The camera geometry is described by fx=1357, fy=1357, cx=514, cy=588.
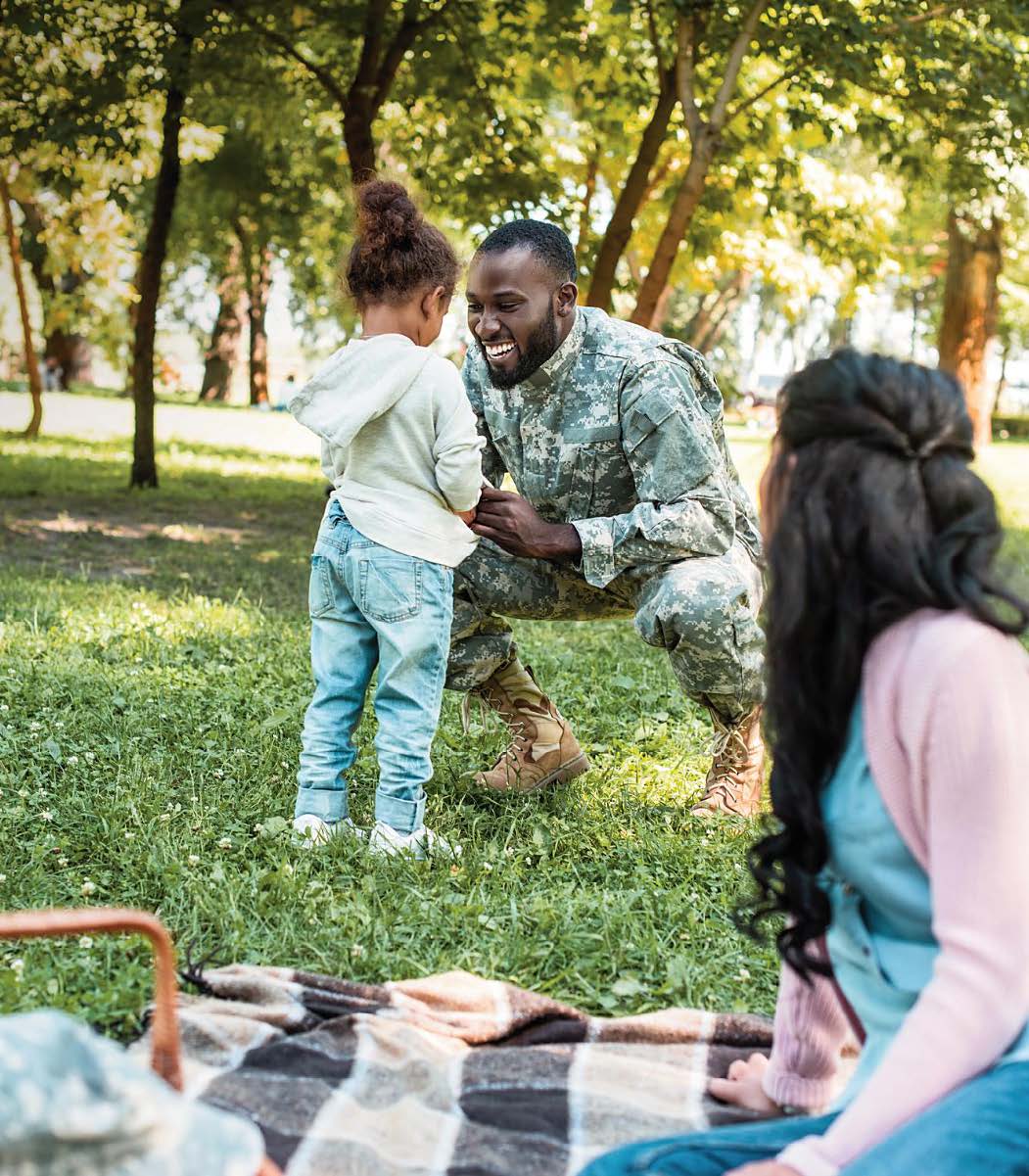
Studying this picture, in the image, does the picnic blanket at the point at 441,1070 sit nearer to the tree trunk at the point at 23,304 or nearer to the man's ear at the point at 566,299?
the man's ear at the point at 566,299

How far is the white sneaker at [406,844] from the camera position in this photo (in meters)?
3.44

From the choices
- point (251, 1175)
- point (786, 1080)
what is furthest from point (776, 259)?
point (251, 1175)

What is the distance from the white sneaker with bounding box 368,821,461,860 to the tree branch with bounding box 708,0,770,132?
15.8ft

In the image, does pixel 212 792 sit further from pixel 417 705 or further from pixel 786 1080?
pixel 786 1080

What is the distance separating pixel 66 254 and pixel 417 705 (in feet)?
37.1

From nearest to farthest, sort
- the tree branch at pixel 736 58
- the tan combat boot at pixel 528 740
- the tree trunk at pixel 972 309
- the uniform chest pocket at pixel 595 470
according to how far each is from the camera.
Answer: the uniform chest pocket at pixel 595 470 < the tan combat boot at pixel 528 740 < the tree branch at pixel 736 58 < the tree trunk at pixel 972 309

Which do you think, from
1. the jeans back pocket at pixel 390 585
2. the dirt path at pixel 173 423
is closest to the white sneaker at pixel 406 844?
the jeans back pocket at pixel 390 585

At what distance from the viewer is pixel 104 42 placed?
8641 mm

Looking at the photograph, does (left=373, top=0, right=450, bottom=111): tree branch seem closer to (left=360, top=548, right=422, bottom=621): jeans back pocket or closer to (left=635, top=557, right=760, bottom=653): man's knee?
(left=635, top=557, right=760, bottom=653): man's knee

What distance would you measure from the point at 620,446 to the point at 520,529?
1.44 feet

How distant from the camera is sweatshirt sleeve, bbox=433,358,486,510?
3424mm

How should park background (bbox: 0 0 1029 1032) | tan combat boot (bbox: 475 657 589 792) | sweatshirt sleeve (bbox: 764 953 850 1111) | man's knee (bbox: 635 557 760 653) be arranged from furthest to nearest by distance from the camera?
tan combat boot (bbox: 475 657 589 792)
man's knee (bbox: 635 557 760 653)
park background (bbox: 0 0 1029 1032)
sweatshirt sleeve (bbox: 764 953 850 1111)

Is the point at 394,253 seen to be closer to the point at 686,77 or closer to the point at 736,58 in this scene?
the point at 736,58

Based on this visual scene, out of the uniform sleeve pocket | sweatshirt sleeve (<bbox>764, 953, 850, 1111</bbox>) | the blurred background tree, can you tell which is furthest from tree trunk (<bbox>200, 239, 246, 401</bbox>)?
sweatshirt sleeve (<bbox>764, 953, 850, 1111</bbox>)
